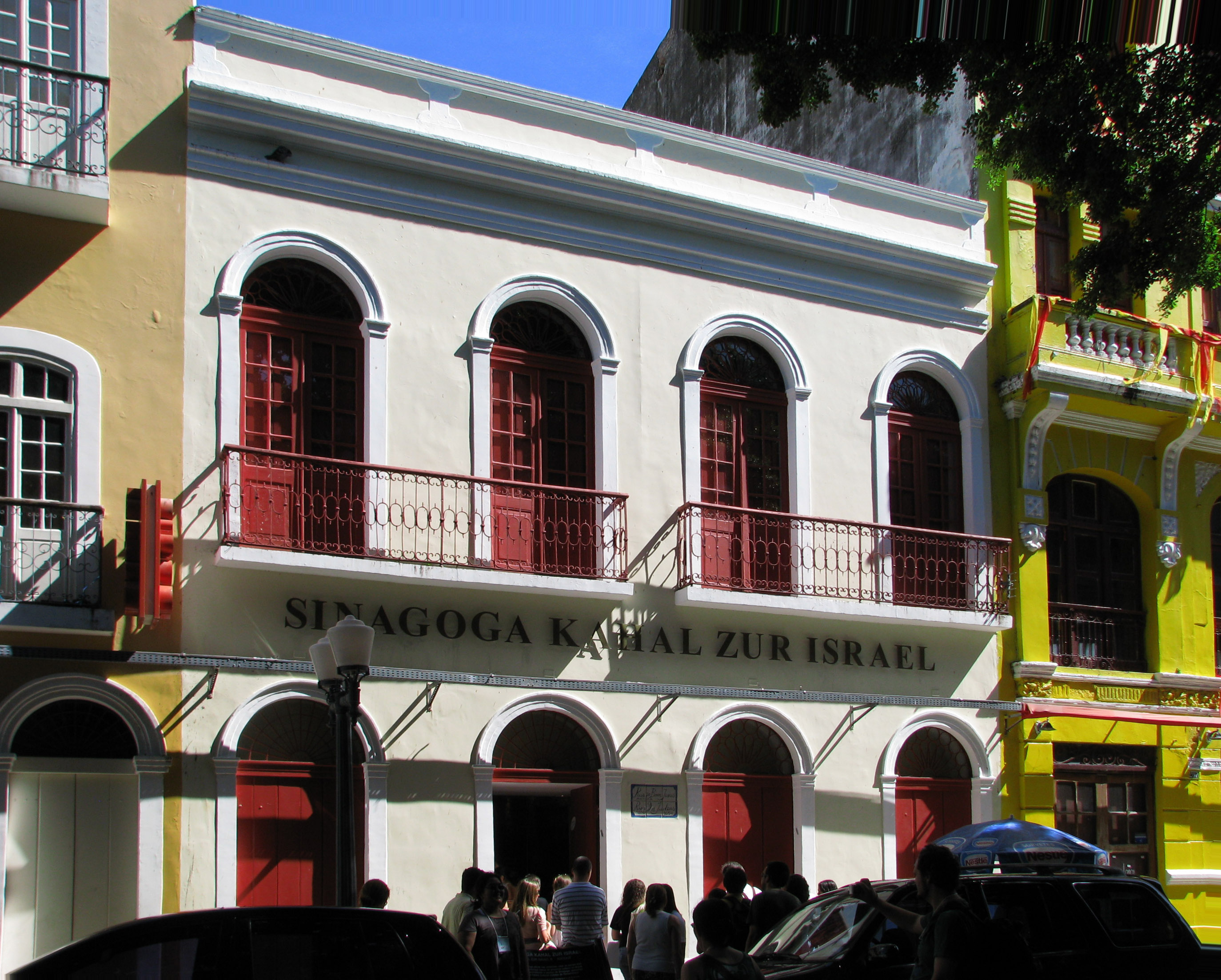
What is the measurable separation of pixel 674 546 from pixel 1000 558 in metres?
3.98

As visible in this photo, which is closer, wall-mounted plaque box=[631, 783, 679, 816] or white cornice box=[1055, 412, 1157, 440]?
wall-mounted plaque box=[631, 783, 679, 816]

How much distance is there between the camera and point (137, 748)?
11922mm

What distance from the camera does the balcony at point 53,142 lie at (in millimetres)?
11898

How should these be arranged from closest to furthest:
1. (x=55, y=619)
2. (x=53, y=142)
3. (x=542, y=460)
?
(x=55, y=619) < (x=53, y=142) < (x=542, y=460)

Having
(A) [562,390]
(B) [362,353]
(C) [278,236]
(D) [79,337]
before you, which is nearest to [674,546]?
(A) [562,390]

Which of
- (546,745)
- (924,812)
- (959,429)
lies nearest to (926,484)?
(959,429)

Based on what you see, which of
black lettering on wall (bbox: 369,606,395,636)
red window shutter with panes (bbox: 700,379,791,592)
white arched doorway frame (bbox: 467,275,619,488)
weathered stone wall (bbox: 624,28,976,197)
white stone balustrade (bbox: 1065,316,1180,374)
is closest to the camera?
black lettering on wall (bbox: 369,606,395,636)

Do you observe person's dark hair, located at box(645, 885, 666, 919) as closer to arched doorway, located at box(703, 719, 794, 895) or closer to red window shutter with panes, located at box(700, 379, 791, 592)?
arched doorway, located at box(703, 719, 794, 895)

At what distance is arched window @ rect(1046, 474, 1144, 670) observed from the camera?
1684 centimetres

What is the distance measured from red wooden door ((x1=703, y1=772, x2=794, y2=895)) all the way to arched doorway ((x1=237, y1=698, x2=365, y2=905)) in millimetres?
3624

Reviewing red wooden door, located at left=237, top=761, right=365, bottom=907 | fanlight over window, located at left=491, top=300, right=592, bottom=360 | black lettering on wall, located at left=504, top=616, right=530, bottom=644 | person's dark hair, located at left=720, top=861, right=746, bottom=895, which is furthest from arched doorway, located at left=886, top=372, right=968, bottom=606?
red wooden door, located at left=237, top=761, right=365, bottom=907

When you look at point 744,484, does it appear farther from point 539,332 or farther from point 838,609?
point 539,332

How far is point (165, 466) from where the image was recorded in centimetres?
1243

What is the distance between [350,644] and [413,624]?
3861mm
